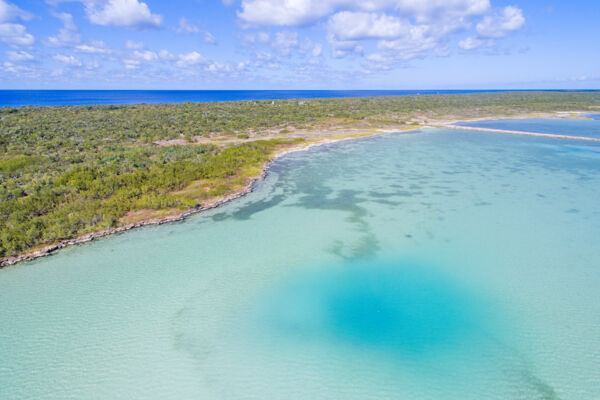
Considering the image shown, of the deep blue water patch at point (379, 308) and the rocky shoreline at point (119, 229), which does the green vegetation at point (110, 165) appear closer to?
the rocky shoreline at point (119, 229)

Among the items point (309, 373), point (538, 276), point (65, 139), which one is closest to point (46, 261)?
point (309, 373)

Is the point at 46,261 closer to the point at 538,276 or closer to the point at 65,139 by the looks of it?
the point at 538,276

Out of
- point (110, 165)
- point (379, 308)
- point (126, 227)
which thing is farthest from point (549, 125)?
point (126, 227)

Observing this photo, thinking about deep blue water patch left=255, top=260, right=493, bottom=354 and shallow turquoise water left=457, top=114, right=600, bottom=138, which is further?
shallow turquoise water left=457, top=114, right=600, bottom=138

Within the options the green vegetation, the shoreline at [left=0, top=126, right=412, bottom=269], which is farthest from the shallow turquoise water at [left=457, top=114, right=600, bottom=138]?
the shoreline at [left=0, top=126, right=412, bottom=269]

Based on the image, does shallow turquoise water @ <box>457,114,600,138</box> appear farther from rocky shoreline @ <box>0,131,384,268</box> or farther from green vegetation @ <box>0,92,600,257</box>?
rocky shoreline @ <box>0,131,384,268</box>

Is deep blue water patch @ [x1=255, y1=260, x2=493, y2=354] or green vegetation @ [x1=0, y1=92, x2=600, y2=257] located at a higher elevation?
green vegetation @ [x1=0, y1=92, x2=600, y2=257]
